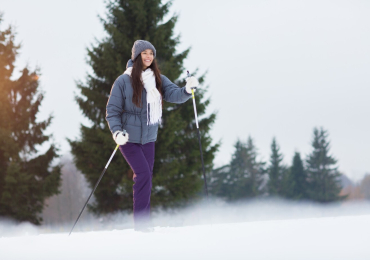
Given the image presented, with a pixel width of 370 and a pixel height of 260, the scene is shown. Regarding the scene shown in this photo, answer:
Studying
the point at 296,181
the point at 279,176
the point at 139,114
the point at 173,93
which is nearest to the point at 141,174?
the point at 139,114

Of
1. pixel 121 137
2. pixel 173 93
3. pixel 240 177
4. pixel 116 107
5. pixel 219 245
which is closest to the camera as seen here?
pixel 219 245

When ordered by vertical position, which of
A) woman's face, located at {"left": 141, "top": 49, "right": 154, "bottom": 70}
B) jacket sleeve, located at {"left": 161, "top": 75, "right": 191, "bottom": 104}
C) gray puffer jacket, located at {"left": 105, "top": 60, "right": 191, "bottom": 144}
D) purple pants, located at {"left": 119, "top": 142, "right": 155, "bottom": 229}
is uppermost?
woman's face, located at {"left": 141, "top": 49, "right": 154, "bottom": 70}

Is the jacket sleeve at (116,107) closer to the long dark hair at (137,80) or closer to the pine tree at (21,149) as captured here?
the long dark hair at (137,80)

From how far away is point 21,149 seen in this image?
48.3ft

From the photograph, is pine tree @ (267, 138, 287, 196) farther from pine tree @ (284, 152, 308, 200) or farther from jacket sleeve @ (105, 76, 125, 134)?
jacket sleeve @ (105, 76, 125, 134)

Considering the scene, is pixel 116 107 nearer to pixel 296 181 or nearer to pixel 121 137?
→ pixel 121 137

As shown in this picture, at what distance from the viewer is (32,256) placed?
2674mm

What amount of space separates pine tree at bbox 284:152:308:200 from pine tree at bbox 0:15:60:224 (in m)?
25.1

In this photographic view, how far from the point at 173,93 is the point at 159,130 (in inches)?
285

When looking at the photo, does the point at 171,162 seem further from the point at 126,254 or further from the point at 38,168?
the point at 126,254

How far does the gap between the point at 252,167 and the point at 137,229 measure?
108 ft

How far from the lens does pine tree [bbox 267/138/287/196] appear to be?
34.5 m

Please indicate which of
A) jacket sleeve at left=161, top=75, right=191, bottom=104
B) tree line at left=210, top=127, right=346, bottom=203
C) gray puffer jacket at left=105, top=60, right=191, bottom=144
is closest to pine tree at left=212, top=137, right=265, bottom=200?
tree line at left=210, top=127, right=346, bottom=203

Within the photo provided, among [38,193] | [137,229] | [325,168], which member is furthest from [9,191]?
[325,168]
